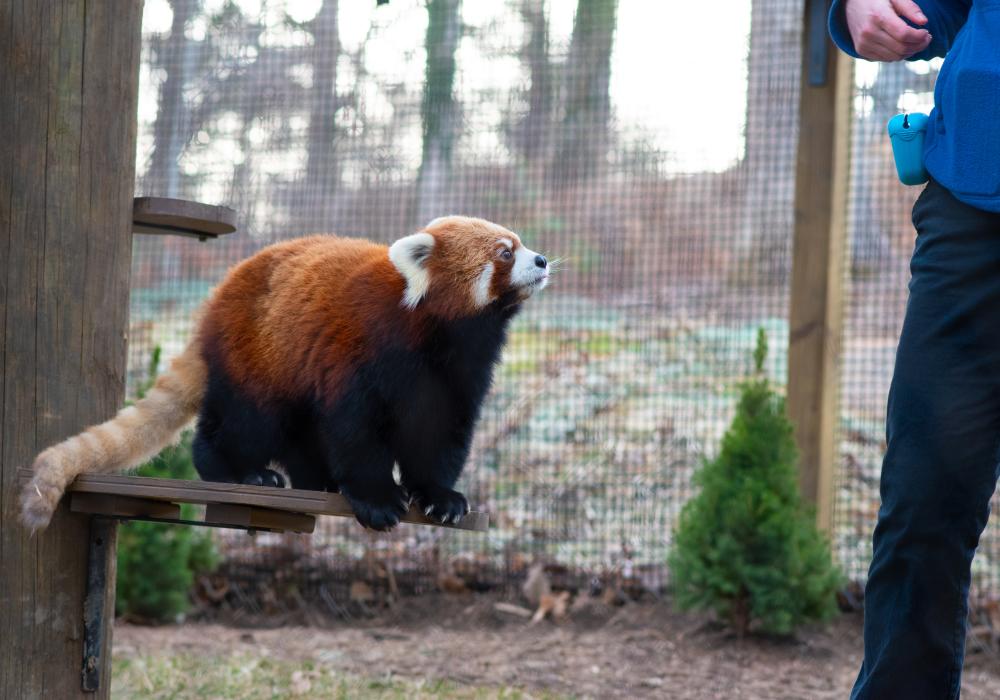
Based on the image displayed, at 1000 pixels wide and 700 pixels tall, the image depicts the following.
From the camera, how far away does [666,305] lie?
16.0 ft

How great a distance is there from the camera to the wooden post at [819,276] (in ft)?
14.1

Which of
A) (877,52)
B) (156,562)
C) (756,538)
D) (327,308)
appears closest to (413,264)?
(327,308)

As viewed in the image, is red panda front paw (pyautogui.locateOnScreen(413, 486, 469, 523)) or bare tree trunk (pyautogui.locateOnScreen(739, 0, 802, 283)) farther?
bare tree trunk (pyautogui.locateOnScreen(739, 0, 802, 283))

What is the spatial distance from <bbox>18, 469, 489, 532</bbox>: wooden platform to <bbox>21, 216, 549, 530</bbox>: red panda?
6 centimetres

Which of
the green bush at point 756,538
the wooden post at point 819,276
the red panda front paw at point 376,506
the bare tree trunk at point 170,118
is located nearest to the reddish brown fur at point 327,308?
the red panda front paw at point 376,506

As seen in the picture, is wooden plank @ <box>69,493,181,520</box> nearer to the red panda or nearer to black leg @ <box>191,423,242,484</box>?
the red panda

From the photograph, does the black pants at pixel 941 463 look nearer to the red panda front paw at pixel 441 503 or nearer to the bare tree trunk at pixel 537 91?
the red panda front paw at pixel 441 503

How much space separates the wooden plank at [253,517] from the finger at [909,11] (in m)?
1.72

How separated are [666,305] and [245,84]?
247cm

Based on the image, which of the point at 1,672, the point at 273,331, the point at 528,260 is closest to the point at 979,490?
the point at 528,260

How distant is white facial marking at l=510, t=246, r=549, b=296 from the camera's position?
8.35ft

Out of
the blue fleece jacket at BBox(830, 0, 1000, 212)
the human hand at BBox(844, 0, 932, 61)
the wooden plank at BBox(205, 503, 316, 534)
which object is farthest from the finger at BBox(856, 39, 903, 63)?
the wooden plank at BBox(205, 503, 316, 534)

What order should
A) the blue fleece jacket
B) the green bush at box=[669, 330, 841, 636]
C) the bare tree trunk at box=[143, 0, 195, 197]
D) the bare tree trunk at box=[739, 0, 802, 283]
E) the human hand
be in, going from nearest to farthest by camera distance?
the blue fleece jacket < the human hand < the green bush at box=[669, 330, 841, 636] < the bare tree trunk at box=[739, 0, 802, 283] < the bare tree trunk at box=[143, 0, 195, 197]

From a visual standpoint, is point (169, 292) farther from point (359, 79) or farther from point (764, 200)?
point (764, 200)
